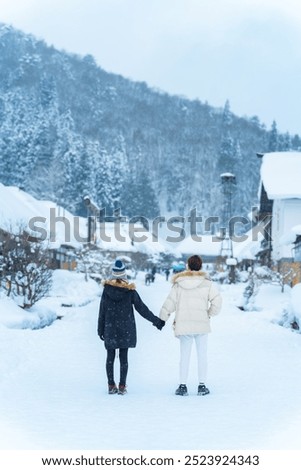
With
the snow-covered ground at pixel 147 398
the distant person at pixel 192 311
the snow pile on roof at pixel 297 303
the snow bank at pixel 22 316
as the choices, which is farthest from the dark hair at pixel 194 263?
the snow pile on roof at pixel 297 303

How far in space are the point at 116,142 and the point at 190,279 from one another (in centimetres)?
14303

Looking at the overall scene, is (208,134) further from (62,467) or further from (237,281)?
(62,467)

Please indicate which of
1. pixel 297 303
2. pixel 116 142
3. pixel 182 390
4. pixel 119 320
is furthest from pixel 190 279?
pixel 116 142

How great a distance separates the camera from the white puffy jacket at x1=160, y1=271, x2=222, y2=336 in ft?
23.6

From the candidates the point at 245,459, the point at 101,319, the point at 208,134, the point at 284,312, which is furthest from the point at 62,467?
the point at 208,134

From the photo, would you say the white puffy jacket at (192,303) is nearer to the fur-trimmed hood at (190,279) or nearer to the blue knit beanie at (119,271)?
the fur-trimmed hood at (190,279)

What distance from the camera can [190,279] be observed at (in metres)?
7.32

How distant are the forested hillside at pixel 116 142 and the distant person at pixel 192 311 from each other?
241ft

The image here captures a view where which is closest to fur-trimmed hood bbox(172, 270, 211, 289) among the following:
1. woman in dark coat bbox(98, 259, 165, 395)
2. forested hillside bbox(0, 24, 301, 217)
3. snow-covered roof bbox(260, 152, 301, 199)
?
woman in dark coat bbox(98, 259, 165, 395)

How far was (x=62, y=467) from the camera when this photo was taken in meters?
4.23

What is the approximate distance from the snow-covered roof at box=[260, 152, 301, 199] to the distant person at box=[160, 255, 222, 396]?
2913cm

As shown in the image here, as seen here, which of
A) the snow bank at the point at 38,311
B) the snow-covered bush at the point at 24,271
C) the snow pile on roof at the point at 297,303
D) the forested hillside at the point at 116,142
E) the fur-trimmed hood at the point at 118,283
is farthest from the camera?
the forested hillside at the point at 116,142

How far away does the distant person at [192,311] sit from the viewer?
721 centimetres

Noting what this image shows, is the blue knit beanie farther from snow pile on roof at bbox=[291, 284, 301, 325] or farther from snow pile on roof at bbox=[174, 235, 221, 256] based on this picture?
snow pile on roof at bbox=[174, 235, 221, 256]
